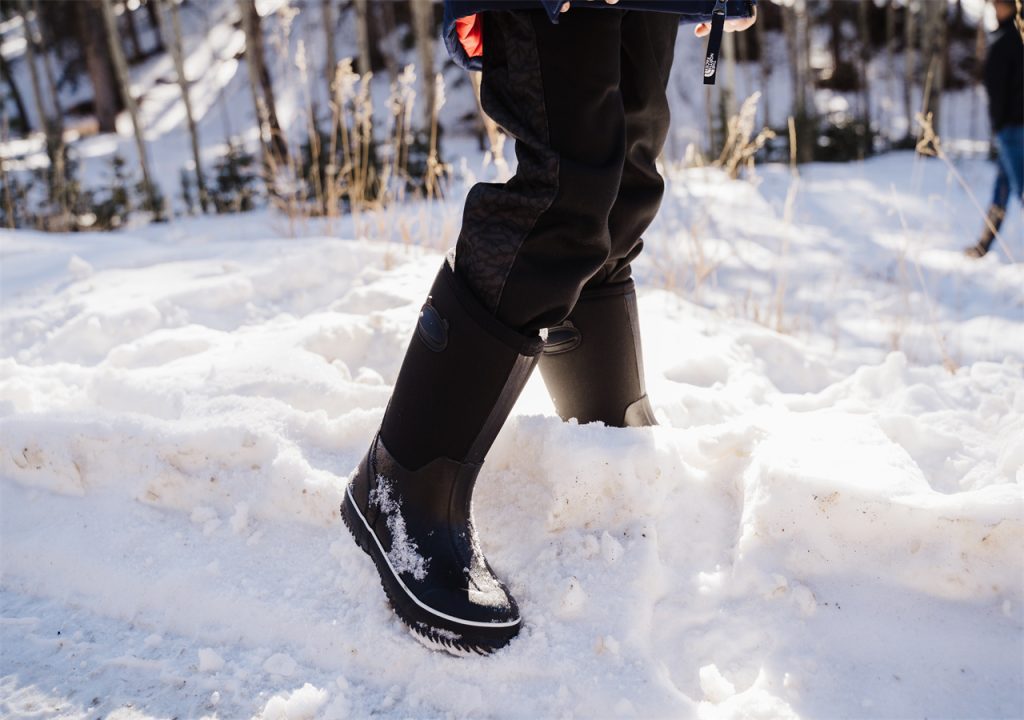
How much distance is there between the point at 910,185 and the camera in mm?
6074

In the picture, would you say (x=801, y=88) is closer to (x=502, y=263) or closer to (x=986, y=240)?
(x=986, y=240)

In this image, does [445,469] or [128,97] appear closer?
[445,469]

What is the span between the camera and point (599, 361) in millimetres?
1264

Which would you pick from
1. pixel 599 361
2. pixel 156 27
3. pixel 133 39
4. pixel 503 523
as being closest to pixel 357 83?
pixel 599 361

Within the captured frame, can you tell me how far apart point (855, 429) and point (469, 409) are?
803 millimetres

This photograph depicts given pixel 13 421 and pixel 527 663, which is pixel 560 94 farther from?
pixel 13 421

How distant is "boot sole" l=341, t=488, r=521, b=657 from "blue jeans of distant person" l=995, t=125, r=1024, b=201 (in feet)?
13.5

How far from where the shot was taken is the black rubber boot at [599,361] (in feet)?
4.09

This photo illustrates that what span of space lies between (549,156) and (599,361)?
435 millimetres

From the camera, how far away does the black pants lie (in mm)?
926

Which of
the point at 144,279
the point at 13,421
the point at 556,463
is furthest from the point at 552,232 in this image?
the point at 144,279

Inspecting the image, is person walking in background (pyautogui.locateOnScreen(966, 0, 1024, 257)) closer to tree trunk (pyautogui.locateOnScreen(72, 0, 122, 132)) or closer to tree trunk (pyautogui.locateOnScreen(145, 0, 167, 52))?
tree trunk (pyautogui.locateOnScreen(72, 0, 122, 132))

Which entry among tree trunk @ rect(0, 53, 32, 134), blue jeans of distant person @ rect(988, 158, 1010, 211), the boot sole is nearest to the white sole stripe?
the boot sole

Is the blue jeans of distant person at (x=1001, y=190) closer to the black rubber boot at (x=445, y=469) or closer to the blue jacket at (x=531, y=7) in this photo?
the blue jacket at (x=531, y=7)
